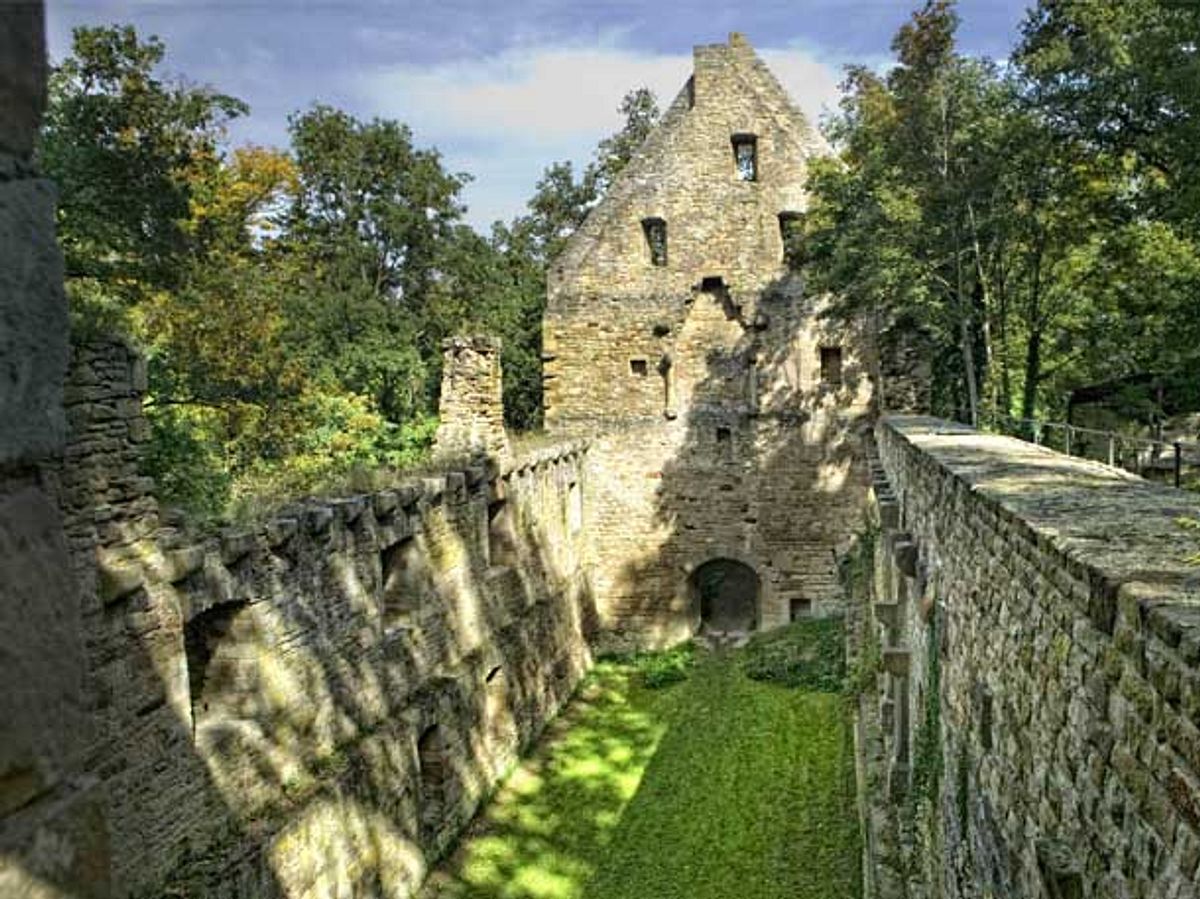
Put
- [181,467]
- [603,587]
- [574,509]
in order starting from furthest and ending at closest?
[603,587] → [574,509] → [181,467]

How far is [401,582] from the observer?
38.4ft

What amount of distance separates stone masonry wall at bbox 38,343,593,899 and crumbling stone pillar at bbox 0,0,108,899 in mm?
133

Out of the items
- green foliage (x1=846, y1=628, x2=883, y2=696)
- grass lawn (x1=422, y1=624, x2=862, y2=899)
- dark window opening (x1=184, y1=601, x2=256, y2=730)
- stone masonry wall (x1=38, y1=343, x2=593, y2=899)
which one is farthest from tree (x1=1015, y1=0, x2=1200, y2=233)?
dark window opening (x1=184, y1=601, x2=256, y2=730)

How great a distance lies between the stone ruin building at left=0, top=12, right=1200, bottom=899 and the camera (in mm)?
1633

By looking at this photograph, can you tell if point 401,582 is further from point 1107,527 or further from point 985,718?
point 1107,527

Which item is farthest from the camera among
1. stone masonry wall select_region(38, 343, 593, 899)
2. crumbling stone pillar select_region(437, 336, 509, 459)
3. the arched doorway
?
the arched doorway

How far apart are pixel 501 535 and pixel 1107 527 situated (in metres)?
12.4

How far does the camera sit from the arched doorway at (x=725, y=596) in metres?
21.0

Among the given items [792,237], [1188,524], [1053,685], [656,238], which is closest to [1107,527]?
[1188,524]

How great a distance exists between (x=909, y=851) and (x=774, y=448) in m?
13.2

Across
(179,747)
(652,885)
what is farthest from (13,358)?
(652,885)

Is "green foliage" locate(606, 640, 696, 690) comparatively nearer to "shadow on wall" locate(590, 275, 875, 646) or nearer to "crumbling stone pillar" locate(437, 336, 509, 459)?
"shadow on wall" locate(590, 275, 875, 646)

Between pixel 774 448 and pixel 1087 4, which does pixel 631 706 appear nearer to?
pixel 774 448

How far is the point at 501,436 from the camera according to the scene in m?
16.2
